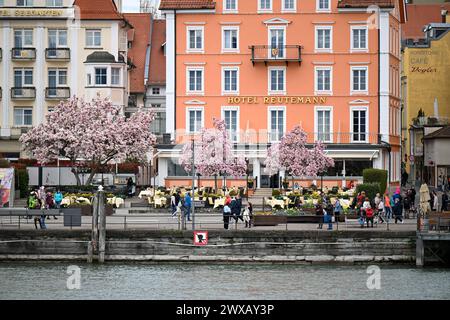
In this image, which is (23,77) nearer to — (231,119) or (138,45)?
(138,45)

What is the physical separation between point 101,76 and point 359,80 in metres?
19.7

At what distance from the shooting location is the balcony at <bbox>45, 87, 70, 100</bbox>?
108 metres

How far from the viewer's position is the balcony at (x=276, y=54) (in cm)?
10038

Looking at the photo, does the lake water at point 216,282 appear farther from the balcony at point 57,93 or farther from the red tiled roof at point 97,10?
the red tiled roof at point 97,10

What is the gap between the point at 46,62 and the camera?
4274 inches

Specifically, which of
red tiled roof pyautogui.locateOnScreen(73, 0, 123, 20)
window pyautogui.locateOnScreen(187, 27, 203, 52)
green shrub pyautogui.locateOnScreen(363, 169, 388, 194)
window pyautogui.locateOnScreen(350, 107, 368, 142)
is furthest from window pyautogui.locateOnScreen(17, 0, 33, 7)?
green shrub pyautogui.locateOnScreen(363, 169, 388, 194)

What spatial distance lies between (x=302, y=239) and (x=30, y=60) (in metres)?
51.1

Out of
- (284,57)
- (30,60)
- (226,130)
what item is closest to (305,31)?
(284,57)

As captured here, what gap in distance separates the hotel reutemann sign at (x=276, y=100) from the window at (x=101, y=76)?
11415mm

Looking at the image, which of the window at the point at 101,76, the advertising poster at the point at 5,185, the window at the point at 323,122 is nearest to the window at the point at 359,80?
the window at the point at 323,122

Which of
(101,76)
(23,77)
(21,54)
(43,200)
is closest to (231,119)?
(101,76)

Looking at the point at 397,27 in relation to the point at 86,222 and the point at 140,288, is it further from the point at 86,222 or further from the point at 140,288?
the point at 140,288

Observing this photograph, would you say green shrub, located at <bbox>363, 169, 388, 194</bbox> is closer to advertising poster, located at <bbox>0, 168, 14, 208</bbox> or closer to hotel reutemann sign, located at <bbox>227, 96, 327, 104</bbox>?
hotel reutemann sign, located at <bbox>227, 96, 327, 104</bbox>

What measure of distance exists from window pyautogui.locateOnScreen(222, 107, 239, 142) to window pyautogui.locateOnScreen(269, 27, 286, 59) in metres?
4.74
